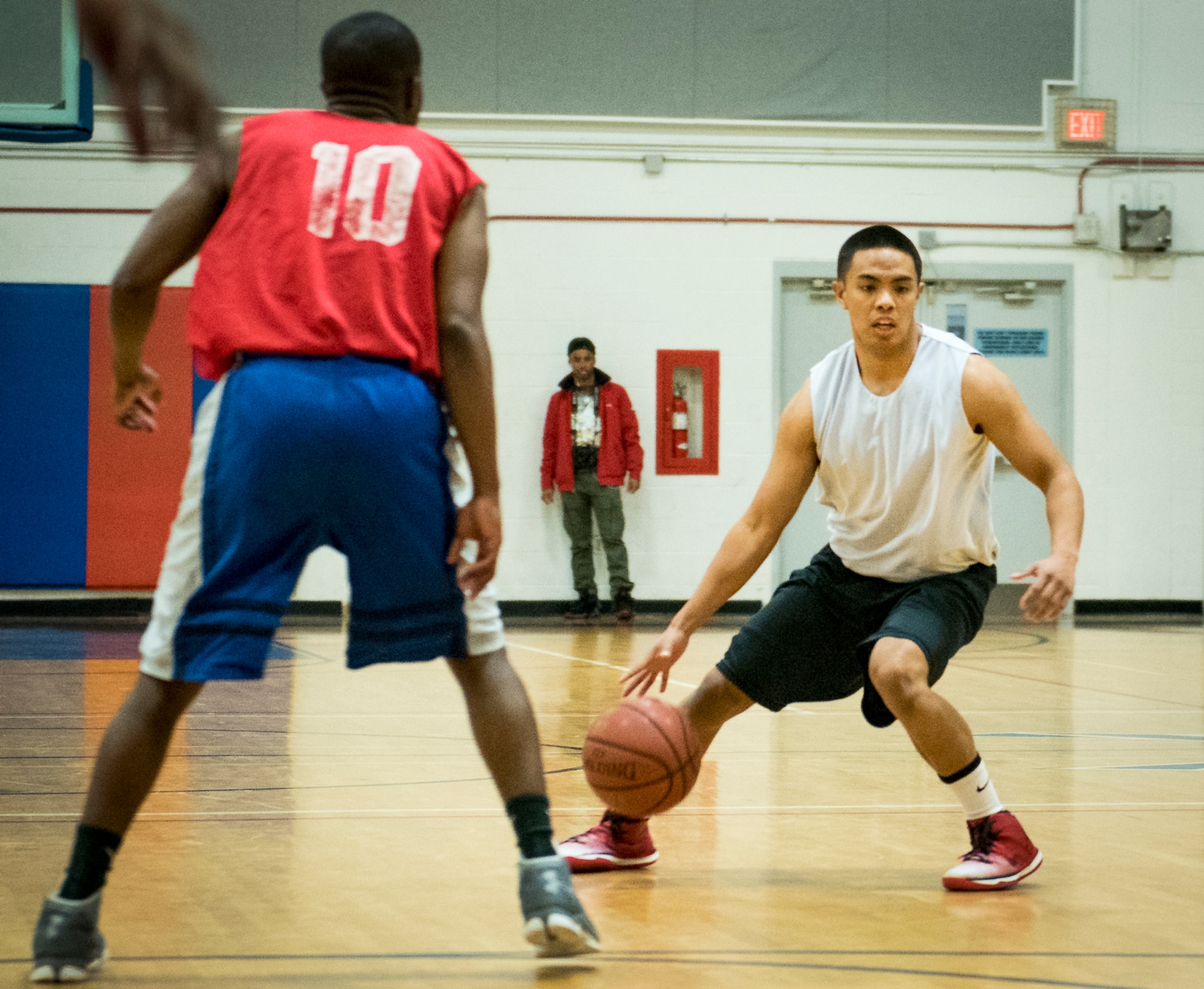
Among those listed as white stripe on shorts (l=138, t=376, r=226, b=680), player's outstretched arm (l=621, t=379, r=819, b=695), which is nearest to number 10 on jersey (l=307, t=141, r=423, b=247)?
white stripe on shorts (l=138, t=376, r=226, b=680)

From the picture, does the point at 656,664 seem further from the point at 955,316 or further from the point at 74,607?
the point at 955,316

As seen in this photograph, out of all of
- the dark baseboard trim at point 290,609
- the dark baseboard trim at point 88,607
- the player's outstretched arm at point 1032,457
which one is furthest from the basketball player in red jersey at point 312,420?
the dark baseboard trim at point 88,607

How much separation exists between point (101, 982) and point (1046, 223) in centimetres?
1044

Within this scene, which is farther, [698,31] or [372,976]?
[698,31]

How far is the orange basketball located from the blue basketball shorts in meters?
0.82

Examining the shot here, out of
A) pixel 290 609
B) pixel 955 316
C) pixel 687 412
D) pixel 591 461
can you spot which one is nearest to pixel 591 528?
pixel 591 461

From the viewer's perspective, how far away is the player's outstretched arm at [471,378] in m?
2.10

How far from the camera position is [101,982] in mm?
2043

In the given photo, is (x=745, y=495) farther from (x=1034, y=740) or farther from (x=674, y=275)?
(x=1034, y=740)

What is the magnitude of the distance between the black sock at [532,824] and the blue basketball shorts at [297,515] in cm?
27

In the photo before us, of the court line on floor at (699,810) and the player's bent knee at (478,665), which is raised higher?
the player's bent knee at (478,665)

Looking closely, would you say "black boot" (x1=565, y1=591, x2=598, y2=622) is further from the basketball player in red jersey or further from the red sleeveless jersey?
the red sleeveless jersey

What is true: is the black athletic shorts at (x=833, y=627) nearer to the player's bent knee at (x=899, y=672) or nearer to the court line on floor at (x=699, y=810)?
the player's bent knee at (x=899, y=672)

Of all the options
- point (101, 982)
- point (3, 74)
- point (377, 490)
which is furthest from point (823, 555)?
point (3, 74)
